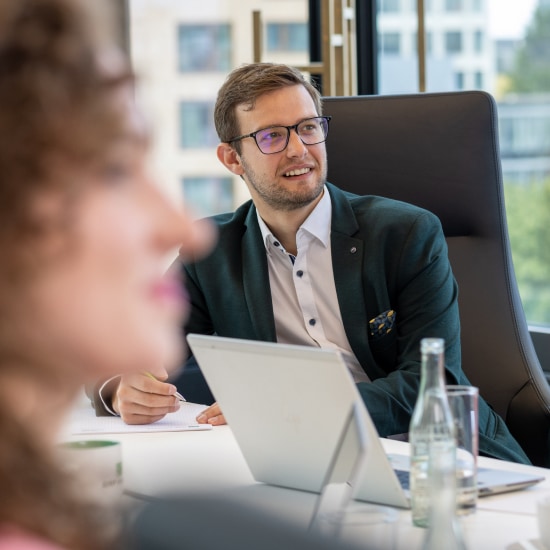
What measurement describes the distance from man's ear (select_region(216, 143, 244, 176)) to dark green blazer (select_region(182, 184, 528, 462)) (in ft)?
0.47

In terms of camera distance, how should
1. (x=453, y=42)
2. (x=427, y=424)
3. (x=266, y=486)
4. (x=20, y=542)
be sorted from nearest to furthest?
(x=20, y=542) → (x=427, y=424) → (x=266, y=486) → (x=453, y=42)

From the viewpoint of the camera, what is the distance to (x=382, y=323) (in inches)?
80.9

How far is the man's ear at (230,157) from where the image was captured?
7.91ft

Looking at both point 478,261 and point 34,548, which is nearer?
point 34,548

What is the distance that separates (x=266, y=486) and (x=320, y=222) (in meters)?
0.95

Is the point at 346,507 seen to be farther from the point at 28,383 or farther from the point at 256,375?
the point at 28,383

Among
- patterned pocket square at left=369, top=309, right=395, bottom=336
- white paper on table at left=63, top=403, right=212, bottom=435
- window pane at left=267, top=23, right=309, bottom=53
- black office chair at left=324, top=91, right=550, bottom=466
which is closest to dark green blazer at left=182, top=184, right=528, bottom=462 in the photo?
patterned pocket square at left=369, top=309, right=395, bottom=336

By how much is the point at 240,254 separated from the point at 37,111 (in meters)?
1.88

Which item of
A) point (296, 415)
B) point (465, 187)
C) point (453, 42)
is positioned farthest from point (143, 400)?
point (453, 42)

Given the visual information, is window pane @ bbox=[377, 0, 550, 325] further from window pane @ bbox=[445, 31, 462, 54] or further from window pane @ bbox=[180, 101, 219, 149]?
window pane @ bbox=[180, 101, 219, 149]

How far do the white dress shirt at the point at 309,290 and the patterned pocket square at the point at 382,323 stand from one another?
0.08 metres

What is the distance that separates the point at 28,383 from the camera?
1.32 feet

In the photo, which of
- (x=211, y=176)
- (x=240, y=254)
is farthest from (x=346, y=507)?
(x=211, y=176)

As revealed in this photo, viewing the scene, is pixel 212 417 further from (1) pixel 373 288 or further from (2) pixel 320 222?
(2) pixel 320 222
